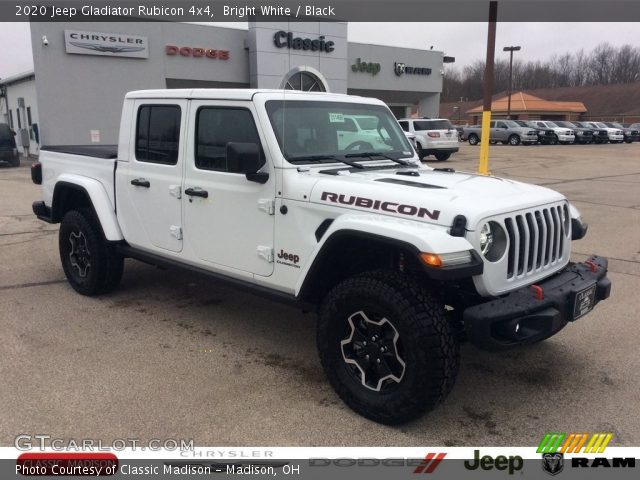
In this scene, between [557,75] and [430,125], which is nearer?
[430,125]

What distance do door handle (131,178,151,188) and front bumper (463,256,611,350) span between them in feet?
9.63

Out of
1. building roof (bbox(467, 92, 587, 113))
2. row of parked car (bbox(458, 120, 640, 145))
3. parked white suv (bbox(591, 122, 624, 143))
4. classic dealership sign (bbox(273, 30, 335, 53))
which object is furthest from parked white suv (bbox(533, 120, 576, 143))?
building roof (bbox(467, 92, 587, 113))

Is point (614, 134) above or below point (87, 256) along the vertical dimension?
above

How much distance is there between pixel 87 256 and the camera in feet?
18.4

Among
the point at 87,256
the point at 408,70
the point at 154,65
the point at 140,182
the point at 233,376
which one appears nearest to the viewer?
the point at 233,376

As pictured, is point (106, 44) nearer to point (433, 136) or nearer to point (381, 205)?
point (433, 136)

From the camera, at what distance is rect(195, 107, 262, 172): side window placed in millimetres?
4125

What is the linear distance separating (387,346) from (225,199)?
1.64 meters

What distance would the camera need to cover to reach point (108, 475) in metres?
2.97

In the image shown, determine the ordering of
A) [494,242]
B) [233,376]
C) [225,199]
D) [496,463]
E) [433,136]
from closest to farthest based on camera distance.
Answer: [496,463] < [494,242] < [233,376] < [225,199] < [433,136]

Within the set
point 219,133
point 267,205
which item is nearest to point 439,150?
point 219,133

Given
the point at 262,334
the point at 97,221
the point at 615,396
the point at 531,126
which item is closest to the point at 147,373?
the point at 262,334

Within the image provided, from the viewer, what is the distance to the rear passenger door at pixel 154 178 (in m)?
4.61

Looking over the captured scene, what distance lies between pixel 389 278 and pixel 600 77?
337 feet
